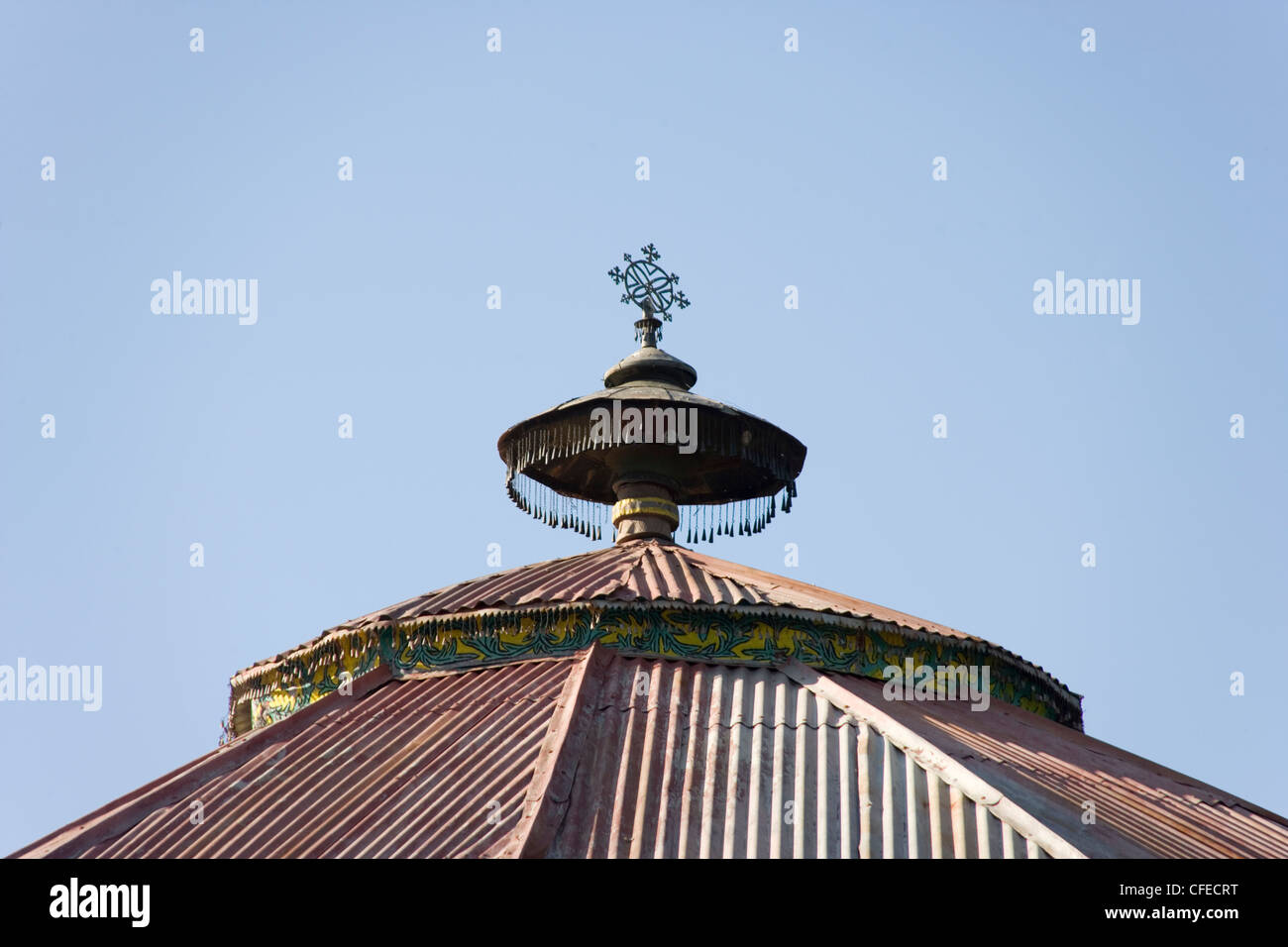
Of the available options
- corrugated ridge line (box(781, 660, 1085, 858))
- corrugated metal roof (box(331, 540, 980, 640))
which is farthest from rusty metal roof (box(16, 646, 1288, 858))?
corrugated metal roof (box(331, 540, 980, 640))

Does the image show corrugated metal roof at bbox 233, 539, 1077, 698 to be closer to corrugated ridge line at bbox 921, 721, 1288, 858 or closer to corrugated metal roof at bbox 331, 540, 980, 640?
corrugated metal roof at bbox 331, 540, 980, 640

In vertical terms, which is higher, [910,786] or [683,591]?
[683,591]

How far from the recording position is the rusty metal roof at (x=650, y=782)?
10.7m

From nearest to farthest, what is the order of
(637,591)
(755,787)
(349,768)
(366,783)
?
(755,787) → (366,783) → (349,768) → (637,591)

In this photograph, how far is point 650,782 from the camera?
11180mm

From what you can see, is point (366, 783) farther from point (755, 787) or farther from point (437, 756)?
point (755, 787)

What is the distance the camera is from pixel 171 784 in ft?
41.7

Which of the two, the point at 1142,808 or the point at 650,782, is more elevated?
the point at 650,782

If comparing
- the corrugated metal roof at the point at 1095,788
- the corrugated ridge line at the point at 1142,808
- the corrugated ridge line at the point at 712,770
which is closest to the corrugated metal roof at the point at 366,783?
the corrugated ridge line at the point at 712,770

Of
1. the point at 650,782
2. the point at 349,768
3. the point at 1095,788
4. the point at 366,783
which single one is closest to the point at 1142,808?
the point at 1095,788

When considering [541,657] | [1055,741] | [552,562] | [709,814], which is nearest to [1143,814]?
[1055,741]
